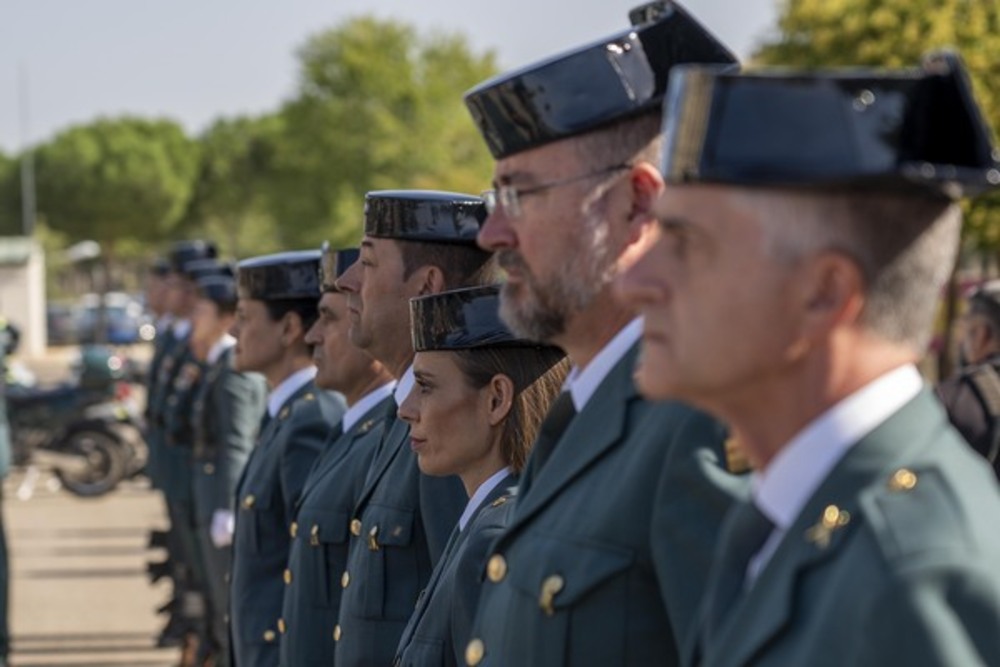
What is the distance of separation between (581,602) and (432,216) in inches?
83.7

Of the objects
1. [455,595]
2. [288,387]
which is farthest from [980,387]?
[455,595]

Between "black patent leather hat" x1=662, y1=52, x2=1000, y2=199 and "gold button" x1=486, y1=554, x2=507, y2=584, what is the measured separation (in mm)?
1015

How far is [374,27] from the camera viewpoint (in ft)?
202

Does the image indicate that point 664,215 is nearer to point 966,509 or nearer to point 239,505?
point 966,509

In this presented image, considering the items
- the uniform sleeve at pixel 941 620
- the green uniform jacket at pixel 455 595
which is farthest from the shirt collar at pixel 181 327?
the uniform sleeve at pixel 941 620

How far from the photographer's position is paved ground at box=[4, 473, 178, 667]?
11.3 meters

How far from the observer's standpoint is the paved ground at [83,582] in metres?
11.3

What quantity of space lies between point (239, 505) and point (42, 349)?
165ft

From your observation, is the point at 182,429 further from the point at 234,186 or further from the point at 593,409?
the point at 234,186

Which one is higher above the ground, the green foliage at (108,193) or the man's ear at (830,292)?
the man's ear at (830,292)

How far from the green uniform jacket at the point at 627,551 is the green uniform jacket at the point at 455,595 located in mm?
597

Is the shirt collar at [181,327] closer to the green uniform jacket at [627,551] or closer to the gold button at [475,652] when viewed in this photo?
the gold button at [475,652]

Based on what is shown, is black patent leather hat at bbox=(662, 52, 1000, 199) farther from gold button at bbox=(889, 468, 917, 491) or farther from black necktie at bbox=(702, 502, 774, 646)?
black necktie at bbox=(702, 502, 774, 646)

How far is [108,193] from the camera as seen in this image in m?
76.6
